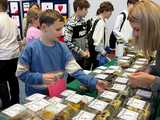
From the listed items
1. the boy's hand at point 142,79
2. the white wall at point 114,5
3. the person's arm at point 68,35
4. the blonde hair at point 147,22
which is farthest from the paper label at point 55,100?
the white wall at point 114,5

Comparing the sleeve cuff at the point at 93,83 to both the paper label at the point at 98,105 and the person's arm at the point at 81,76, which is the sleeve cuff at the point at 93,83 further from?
the paper label at the point at 98,105

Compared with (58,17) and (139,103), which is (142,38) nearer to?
(139,103)

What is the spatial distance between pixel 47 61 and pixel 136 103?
764 mm

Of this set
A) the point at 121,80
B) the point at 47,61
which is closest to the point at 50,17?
the point at 47,61

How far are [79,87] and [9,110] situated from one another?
2.17 ft

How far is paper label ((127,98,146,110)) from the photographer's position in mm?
1382

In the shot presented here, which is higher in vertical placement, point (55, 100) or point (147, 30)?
point (147, 30)

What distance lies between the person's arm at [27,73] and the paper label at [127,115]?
656mm

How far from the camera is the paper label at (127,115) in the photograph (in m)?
1.25

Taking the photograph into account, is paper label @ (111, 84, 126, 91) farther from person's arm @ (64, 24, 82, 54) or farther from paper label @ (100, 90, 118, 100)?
person's arm @ (64, 24, 82, 54)

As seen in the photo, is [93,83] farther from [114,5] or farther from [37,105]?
[114,5]

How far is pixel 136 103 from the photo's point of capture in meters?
1.41

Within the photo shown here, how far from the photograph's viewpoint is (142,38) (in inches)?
53.6

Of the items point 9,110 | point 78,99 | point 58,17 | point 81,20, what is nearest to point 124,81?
point 78,99
